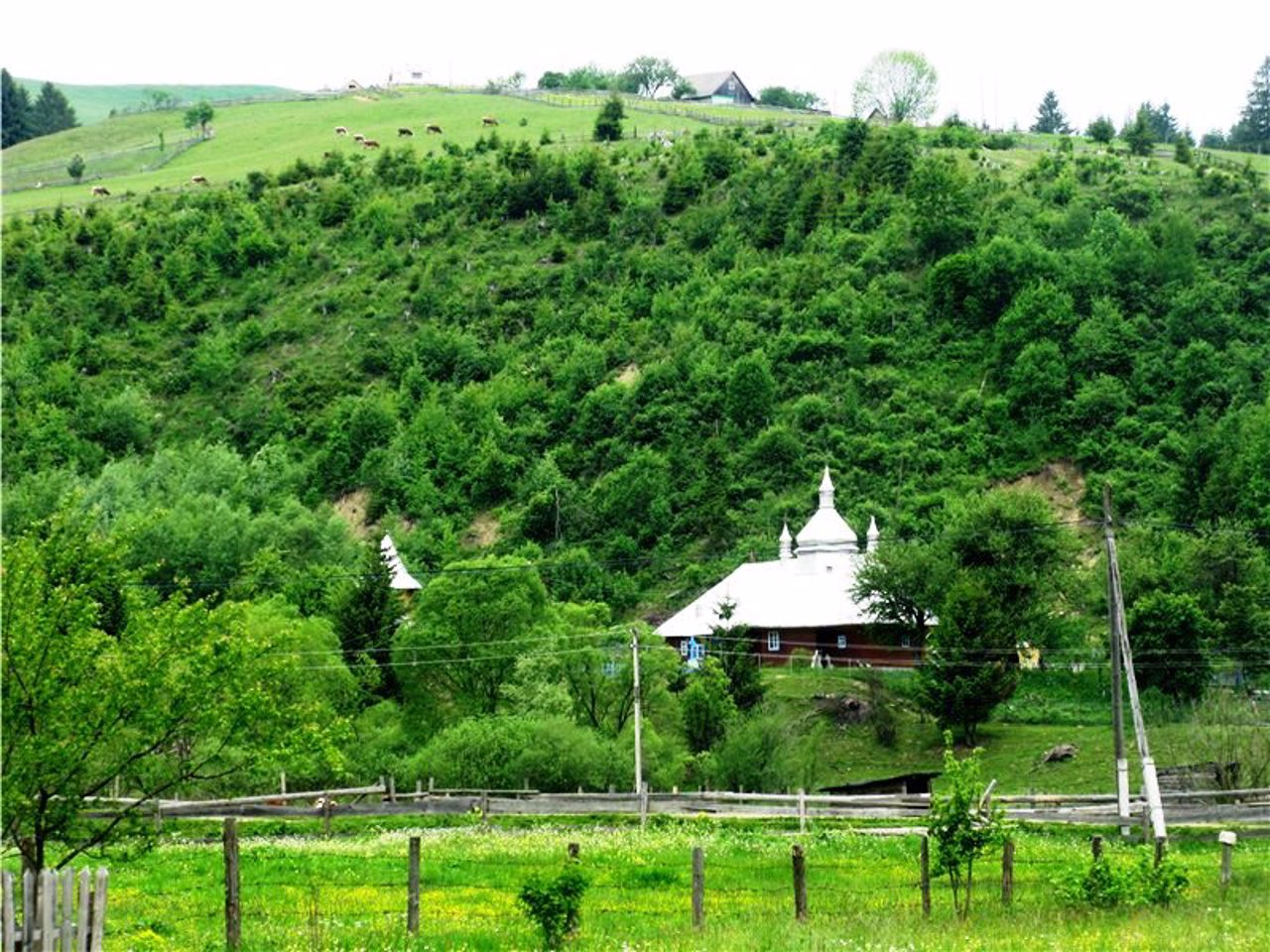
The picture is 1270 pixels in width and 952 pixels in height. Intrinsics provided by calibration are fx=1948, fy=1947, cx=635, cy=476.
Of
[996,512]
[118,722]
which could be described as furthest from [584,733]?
[118,722]

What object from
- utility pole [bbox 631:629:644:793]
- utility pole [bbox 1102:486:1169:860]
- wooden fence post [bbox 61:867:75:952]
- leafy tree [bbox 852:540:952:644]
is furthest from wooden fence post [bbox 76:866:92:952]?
leafy tree [bbox 852:540:952:644]

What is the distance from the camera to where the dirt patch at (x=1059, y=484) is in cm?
9669

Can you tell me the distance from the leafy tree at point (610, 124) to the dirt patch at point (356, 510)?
215 ft

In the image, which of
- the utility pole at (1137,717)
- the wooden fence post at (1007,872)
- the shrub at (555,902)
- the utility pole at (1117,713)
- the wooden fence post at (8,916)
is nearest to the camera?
the wooden fence post at (8,916)

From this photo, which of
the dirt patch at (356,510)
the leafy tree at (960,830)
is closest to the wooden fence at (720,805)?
the leafy tree at (960,830)

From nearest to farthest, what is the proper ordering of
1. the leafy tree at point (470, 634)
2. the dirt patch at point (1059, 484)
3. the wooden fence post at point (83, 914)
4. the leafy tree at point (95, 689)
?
the wooden fence post at point (83, 914) < the leafy tree at point (95, 689) < the leafy tree at point (470, 634) < the dirt patch at point (1059, 484)

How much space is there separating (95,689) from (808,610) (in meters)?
59.9

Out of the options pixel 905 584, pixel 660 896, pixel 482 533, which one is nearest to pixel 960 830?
pixel 660 896

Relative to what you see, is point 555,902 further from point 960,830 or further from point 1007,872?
point 1007,872

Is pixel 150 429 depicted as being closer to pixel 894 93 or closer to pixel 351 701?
pixel 351 701

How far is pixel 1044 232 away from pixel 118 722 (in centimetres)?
10903

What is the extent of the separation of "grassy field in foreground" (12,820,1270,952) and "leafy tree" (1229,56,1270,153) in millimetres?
150568

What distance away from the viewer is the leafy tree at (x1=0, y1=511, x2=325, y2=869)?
22.0 m

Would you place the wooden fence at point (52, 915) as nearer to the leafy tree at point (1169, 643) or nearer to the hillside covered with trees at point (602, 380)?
the hillside covered with trees at point (602, 380)
